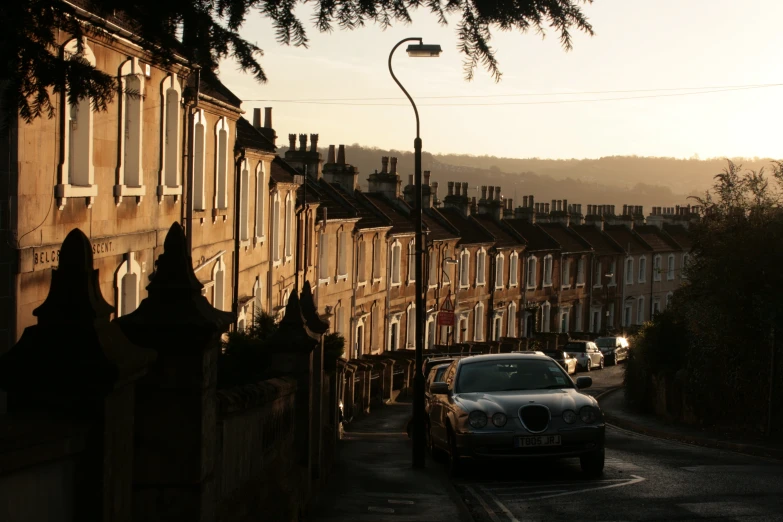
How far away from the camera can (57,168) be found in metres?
13.9

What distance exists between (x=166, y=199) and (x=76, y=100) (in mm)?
13178

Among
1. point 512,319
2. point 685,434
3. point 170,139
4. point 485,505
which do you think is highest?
point 170,139

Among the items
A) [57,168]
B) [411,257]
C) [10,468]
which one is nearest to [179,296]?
[10,468]

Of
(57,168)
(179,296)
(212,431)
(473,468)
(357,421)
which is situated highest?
(57,168)

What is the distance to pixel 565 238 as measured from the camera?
7756cm

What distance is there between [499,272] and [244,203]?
38581 mm

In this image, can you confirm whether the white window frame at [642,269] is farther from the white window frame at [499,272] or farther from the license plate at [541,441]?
the license plate at [541,441]

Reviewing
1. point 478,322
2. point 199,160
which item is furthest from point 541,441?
point 478,322

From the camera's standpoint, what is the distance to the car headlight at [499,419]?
14508 mm

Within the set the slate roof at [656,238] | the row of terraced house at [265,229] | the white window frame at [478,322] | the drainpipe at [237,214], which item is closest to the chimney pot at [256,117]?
the row of terraced house at [265,229]

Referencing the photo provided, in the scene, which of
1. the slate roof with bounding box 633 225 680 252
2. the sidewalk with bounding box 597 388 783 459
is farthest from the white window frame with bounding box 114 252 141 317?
the slate roof with bounding box 633 225 680 252

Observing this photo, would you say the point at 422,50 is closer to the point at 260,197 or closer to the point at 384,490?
the point at 384,490

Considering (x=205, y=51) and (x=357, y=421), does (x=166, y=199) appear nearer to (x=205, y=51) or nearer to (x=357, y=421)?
(x=205, y=51)

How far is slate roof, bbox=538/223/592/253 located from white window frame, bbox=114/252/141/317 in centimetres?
5781
